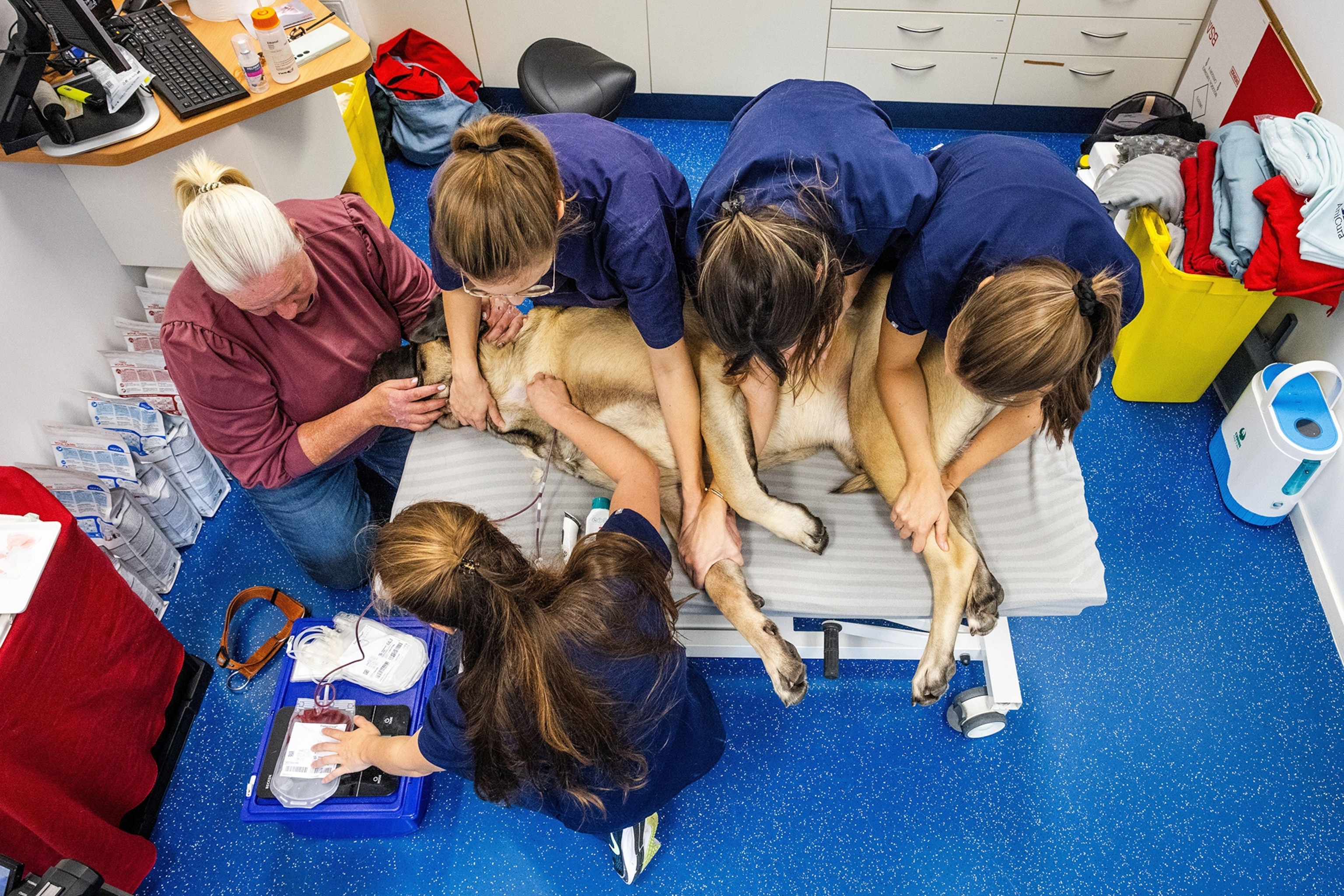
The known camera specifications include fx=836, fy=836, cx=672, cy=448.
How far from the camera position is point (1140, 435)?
2586 millimetres

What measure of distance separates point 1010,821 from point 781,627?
0.70 metres

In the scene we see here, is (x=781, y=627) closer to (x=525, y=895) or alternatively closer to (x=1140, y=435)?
(x=525, y=895)

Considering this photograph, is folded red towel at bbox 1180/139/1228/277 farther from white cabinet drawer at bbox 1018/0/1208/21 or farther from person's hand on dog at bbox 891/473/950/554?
person's hand on dog at bbox 891/473/950/554

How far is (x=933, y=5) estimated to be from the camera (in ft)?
10.4

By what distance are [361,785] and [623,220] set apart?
53.1 inches

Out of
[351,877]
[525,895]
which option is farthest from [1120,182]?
[351,877]

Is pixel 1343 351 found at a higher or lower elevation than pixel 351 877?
higher

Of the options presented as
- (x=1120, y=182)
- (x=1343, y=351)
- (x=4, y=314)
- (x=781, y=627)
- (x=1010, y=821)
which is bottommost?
(x=1010, y=821)

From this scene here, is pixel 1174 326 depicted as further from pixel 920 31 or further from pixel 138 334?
pixel 138 334

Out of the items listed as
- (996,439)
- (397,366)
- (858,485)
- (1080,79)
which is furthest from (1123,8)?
(397,366)

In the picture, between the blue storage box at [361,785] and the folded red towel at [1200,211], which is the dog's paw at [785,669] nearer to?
the blue storage box at [361,785]

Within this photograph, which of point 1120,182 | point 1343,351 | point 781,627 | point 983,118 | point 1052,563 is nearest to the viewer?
point 1052,563

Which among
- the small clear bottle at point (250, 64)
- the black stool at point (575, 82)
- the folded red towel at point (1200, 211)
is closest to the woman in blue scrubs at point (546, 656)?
the black stool at point (575, 82)

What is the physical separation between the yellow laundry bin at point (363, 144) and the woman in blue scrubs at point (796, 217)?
1.81 meters
